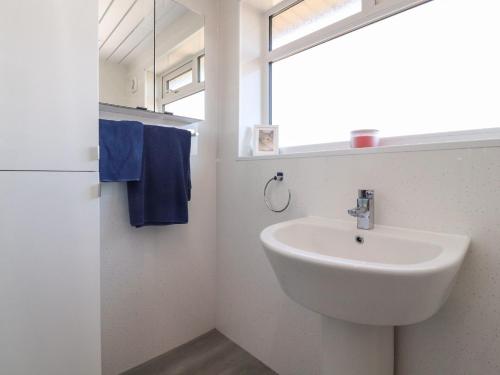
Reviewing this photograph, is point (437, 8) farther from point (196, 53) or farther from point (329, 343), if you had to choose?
point (329, 343)

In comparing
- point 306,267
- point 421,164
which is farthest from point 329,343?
point 421,164

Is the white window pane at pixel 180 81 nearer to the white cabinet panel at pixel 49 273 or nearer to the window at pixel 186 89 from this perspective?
the window at pixel 186 89

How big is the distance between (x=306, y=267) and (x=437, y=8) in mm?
1152

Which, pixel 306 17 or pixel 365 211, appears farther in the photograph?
pixel 306 17

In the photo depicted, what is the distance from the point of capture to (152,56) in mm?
1402

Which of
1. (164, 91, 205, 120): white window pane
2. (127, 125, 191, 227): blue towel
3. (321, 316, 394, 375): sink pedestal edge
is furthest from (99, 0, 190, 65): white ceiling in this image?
(321, 316, 394, 375): sink pedestal edge

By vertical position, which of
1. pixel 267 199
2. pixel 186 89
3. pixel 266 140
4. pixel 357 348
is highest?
pixel 186 89

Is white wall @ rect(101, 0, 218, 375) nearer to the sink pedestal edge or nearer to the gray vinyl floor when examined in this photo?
the gray vinyl floor

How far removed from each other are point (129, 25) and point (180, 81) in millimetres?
351

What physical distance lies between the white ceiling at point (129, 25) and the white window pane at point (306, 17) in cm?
59

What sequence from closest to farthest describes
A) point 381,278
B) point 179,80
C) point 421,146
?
1. point 381,278
2. point 421,146
3. point 179,80

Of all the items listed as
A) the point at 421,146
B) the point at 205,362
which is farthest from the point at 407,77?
the point at 205,362

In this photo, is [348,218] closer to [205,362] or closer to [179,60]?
[205,362]

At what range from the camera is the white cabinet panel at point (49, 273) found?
81 cm
